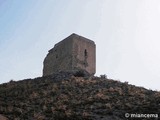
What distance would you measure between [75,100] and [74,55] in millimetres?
13171

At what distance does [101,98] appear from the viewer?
58.6ft

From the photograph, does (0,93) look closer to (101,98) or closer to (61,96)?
(61,96)

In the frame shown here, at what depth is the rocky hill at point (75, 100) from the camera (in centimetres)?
1489

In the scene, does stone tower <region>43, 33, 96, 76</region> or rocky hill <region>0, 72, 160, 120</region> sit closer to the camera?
rocky hill <region>0, 72, 160, 120</region>

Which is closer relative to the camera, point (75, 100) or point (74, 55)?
point (75, 100)

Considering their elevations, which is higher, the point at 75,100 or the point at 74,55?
the point at 74,55

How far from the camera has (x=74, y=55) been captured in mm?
30625

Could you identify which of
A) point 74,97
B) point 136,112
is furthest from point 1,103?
point 136,112

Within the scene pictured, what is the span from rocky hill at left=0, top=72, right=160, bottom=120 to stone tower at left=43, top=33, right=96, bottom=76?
21.1 feet

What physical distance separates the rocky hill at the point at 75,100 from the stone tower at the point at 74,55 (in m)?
6.43

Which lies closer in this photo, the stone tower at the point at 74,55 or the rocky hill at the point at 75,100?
the rocky hill at the point at 75,100

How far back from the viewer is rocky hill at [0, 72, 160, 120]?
14.9 meters

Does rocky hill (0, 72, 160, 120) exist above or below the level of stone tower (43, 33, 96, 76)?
below

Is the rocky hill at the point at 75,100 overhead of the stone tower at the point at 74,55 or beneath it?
beneath
